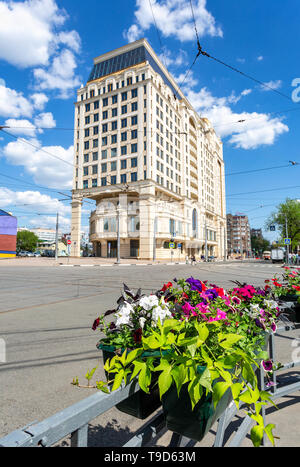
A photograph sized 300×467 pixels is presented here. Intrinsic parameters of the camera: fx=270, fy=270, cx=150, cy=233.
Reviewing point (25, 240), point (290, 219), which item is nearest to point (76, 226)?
point (290, 219)

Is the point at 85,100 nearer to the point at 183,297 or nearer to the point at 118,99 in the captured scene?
the point at 118,99

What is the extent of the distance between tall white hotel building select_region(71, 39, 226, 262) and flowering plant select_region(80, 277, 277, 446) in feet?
121

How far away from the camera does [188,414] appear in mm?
1191

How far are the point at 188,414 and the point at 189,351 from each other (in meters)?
0.34

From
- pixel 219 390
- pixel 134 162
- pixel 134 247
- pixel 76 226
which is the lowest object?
pixel 219 390

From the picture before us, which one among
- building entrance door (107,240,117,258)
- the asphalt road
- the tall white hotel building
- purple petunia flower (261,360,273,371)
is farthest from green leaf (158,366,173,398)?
building entrance door (107,240,117,258)

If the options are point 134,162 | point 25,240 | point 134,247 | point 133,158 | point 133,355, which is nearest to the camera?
point 133,355

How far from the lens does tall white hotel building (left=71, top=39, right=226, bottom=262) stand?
41906 mm

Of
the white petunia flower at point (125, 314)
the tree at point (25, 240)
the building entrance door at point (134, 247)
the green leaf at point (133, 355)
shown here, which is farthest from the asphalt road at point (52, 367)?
the tree at point (25, 240)

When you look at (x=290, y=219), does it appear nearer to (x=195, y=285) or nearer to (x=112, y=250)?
(x=112, y=250)

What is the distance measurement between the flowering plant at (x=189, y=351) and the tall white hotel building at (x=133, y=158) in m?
37.0

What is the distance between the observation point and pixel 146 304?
149cm

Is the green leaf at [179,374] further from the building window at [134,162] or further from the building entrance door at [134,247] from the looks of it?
the building entrance door at [134,247]
